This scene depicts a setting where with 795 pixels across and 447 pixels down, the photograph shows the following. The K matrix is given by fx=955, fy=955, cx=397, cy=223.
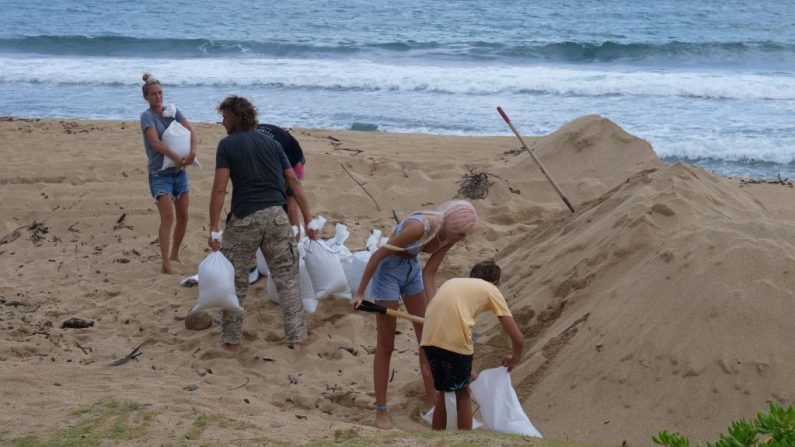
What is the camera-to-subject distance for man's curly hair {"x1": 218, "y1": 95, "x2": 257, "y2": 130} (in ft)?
19.5

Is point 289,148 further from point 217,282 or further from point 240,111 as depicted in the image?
point 217,282

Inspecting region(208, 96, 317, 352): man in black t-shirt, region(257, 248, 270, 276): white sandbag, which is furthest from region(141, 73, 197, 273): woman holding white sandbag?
region(208, 96, 317, 352): man in black t-shirt

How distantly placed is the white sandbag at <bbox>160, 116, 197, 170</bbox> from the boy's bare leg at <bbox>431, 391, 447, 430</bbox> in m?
3.33

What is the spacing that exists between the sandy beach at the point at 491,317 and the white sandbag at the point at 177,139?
104cm

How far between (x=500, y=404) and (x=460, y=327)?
47 centimetres

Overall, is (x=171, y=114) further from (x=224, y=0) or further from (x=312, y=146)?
(x=224, y=0)

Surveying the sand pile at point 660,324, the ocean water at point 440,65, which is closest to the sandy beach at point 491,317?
the sand pile at point 660,324

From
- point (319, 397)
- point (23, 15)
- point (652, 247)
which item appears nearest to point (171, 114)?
point (319, 397)

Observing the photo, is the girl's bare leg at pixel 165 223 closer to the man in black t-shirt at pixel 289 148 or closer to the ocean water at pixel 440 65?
the man in black t-shirt at pixel 289 148

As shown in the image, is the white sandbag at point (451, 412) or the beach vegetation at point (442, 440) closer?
the beach vegetation at point (442, 440)

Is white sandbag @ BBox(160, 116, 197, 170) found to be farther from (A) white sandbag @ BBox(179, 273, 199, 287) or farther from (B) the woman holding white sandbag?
(A) white sandbag @ BBox(179, 273, 199, 287)

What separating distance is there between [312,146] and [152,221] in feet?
10.3

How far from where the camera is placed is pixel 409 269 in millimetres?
5133

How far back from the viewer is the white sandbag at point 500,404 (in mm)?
4516
